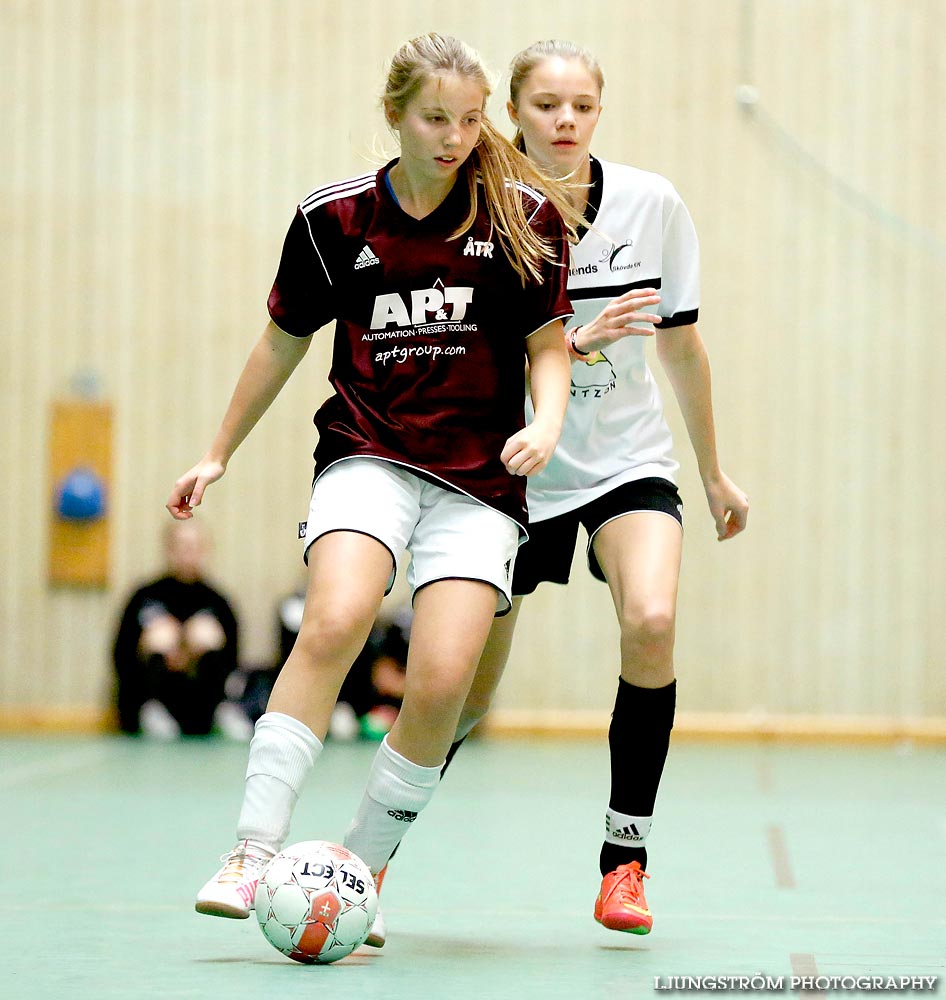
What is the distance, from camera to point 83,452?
8.66 metres

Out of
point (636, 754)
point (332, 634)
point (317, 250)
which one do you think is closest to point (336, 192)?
point (317, 250)

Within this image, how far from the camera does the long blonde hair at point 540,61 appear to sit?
10.9ft

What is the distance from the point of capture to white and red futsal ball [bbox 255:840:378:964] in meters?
2.57

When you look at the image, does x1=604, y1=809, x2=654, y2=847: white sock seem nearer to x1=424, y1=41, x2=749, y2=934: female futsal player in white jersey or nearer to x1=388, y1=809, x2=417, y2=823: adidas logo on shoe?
x1=424, y1=41, x2=749, y2=934: female futsal player in white jersey

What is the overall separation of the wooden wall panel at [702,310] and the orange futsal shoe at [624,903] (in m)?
5.43

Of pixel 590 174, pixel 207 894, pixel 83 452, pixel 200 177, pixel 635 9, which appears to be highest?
pixel 635 9

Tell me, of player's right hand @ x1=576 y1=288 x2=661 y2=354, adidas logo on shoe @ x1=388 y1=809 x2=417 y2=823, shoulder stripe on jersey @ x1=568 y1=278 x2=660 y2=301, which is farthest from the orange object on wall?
adidas logo on shoe @ x1=388 y1=809 x2=417 y2=823

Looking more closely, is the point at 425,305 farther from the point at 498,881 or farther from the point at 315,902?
the point at 498,881

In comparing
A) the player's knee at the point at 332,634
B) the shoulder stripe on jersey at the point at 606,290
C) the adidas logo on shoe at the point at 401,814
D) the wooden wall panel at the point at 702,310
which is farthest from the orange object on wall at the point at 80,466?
the player's knee at the point at 332,634

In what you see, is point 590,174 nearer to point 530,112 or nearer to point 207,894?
point 530,112

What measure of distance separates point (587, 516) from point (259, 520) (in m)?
5.52

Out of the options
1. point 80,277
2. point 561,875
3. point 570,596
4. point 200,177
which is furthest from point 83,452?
point 561,875

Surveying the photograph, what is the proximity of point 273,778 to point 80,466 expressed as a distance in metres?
6.30

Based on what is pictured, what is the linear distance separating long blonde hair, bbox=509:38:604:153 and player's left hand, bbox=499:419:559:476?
90 cm
